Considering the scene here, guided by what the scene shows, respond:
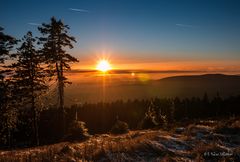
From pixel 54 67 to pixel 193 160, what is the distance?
22.3m

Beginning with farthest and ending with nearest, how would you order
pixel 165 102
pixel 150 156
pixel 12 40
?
pixel 165 102 → pixel 12 40 → pixel 150 156

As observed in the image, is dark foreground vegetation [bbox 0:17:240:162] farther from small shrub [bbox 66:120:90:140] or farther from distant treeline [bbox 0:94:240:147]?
distant treeline [bbox 0:94:240:147]

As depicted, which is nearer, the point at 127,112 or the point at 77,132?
the point at 77,132

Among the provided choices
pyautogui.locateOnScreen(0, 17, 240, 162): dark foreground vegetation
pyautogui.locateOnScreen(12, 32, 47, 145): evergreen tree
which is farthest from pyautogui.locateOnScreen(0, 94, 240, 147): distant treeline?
pyautogui.locateOnScreen(12, 32, 47, 145): evergreen tree

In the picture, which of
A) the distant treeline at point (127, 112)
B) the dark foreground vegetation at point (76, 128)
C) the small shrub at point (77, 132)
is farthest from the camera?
the distant treeline at point (127, 112)

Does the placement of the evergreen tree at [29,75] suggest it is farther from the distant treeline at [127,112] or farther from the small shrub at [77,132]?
the distant treeline at [127,112]

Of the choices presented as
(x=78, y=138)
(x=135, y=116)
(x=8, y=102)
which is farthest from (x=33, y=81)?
(x=135, y=116)

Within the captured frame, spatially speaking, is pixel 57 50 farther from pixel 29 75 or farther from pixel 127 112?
pixel 127 112

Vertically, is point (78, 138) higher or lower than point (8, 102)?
lower

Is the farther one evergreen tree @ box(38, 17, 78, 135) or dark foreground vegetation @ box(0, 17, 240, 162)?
evergreen tree @ box(38, 17, 78, 135)

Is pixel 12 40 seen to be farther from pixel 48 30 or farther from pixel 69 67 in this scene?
pixel 69 67

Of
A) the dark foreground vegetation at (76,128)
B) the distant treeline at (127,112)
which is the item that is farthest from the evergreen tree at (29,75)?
the distant treeline at (127,112)

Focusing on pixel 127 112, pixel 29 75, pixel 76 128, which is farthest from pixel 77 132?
pixel 127 112

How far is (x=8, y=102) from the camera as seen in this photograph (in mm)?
23312
